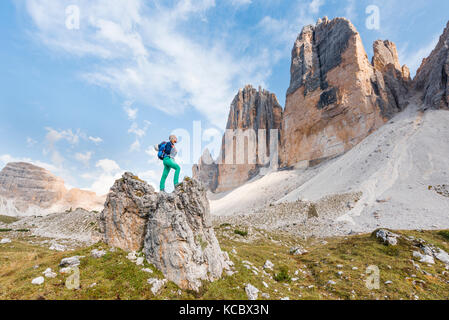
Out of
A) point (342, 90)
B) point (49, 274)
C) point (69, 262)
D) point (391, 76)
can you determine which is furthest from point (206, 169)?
point (49, 274)

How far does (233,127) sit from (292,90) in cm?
4138

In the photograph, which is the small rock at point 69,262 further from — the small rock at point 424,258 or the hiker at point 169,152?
the small rock at point 424,258

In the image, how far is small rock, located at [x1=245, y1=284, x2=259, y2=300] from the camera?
721cm

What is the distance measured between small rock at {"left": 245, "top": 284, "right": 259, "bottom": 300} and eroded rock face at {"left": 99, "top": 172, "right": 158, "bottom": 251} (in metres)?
4.77

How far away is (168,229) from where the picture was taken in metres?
8.03

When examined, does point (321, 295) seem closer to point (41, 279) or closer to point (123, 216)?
point (123, 216)

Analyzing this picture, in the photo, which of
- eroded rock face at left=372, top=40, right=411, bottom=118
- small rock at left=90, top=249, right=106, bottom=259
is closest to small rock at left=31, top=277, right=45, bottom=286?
small rock at left=90, top=249, right=106, bottom=259

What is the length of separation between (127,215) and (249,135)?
93.0 metres

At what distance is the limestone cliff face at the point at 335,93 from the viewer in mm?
53653

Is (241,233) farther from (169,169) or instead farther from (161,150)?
(161,150)

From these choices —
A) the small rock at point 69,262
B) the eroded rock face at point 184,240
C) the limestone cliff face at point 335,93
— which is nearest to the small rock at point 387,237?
the eroded rock face at point 184,240

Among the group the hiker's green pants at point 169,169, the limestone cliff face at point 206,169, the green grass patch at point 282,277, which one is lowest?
the green grass patch at point 282,277

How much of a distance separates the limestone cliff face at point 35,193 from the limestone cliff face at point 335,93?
12388cm

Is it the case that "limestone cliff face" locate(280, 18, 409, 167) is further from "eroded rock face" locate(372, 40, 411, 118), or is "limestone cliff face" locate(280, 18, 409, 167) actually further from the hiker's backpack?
the hiker's backpack
